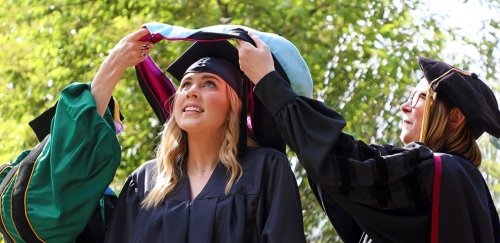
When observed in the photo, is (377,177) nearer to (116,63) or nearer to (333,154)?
(333,154)

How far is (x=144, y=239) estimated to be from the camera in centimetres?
411

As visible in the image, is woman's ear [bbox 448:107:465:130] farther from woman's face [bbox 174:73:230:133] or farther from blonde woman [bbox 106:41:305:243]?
woman's face [bbox 174:73:230:133]

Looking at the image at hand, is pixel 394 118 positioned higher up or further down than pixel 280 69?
further down

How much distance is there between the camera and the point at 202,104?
13.8 ft

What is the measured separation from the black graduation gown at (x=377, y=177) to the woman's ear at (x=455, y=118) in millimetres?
203

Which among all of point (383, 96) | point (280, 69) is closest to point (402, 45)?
point (383, 96)

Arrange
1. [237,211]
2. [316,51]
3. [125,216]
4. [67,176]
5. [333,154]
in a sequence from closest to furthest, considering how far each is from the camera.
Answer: [333,154] < [237,211] < [67,176] < [125,216] < [316,51]

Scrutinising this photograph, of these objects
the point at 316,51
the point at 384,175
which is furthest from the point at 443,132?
the point at 316,51

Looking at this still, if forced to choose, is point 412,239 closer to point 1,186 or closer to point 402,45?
point 1,186

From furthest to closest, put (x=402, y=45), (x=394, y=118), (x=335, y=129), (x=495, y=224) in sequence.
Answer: (x=402, y=45) → (x=394, y=118) → (x=495, y=224) → (x=335, y=129)

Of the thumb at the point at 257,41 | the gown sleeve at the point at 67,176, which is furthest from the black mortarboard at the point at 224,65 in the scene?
the gown sleeve at the point at 67,176

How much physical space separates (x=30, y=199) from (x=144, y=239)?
446 millimetres

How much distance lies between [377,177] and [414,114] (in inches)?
19.8

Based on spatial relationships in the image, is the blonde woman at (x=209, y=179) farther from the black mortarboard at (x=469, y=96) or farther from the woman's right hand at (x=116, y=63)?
the black mortarboard at (x=469, y=96)
